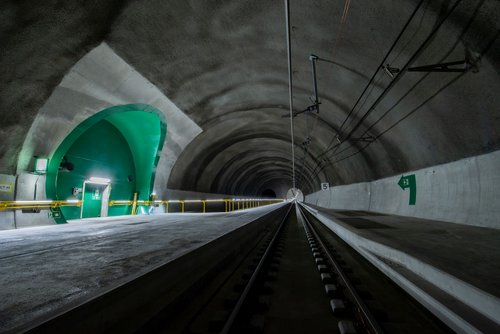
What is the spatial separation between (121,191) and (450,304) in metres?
15.1

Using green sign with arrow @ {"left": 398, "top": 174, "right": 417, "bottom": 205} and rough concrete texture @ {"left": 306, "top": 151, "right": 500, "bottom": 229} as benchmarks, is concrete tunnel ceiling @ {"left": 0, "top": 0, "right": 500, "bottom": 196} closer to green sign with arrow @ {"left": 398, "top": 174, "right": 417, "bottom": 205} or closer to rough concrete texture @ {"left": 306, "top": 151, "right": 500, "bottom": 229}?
rough concrete texture @ {"left": 306, "top": 151, "right": 500, "bottom": 229}

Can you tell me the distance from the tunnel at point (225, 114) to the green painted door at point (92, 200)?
0.08m

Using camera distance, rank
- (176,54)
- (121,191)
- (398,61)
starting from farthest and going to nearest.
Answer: (121,191)
(176,54)
(398,61)

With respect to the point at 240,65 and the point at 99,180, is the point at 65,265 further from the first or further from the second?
the point at 99,180

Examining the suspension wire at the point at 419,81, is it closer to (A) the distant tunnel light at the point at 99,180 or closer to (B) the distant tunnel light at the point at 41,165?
(B) the distant tunnel light at the point at 41,165

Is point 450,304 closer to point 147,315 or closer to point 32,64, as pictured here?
point 147,315

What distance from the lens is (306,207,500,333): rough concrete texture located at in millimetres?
2887

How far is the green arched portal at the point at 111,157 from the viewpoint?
1103 centimetres

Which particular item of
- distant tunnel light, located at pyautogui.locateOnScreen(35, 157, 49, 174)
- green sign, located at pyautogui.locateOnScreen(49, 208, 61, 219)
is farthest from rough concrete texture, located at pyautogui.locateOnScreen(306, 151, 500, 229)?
green sign, located at pyautogui.locateOnScreen(49, 208, 61, 219)

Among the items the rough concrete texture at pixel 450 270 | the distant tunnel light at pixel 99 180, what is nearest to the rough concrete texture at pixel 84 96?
the distant tunnel light at pixel 99 180

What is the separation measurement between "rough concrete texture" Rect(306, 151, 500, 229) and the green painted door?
1384 cm

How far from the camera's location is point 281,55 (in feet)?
32.1

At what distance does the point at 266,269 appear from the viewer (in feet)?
18.3

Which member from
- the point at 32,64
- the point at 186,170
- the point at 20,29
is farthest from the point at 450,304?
the point at 186,170
